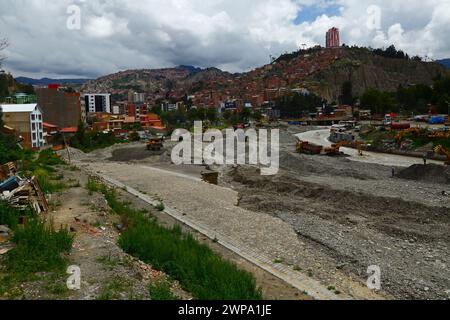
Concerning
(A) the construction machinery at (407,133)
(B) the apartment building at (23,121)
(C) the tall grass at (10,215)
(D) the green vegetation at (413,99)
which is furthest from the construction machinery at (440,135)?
(B) the apartment building at (23,121)

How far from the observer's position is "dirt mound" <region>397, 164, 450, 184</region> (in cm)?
2602

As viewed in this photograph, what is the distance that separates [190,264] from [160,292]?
6.41 ft

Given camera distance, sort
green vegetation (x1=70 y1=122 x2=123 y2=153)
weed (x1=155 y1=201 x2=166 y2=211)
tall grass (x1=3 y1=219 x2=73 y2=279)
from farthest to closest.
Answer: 1. green vegetation (x1=70 y1=122 x2=123 y2=153)
2. weed (x1=155 y1=201 x2=166 y2=211)
3. tall grass (x1=3 y1=219 x2=73 y2=279)

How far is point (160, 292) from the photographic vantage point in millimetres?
8242

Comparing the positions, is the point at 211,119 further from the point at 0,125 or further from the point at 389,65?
the point at 389,65

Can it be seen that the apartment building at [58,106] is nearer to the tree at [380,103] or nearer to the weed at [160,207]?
the weed at [160,207]

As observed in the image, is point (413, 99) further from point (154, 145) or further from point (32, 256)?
point (32, 256)

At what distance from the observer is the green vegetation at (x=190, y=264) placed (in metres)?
8.62

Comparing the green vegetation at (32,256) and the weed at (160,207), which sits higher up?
the green vegetation at (32,256)

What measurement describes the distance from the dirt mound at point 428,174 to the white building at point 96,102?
126m

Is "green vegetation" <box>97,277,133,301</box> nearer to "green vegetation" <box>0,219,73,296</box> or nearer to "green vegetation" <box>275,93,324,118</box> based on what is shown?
→ "green vegetation" <box>0,219,73,296</box>

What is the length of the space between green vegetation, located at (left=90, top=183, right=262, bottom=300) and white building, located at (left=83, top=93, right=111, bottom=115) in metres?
135

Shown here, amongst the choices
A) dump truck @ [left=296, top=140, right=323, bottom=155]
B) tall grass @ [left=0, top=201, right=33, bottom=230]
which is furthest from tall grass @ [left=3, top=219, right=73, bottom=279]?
dump truck @ [left=296, top=140, right=323, bottom=155]
